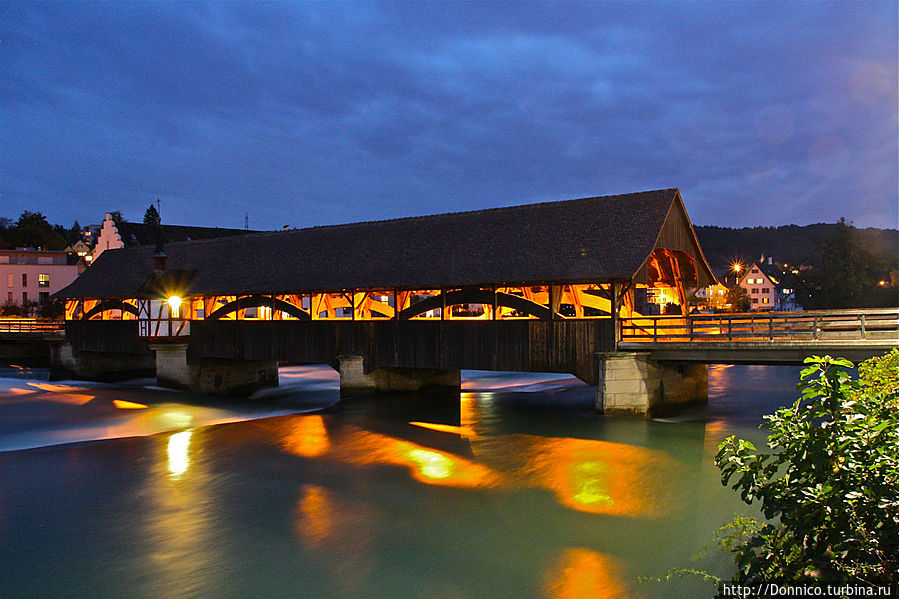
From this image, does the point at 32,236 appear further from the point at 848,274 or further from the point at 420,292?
the point at 848,274

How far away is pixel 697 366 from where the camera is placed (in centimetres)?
2066

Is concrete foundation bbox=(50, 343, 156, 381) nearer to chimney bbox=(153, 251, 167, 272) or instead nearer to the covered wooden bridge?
the covered wooden bridge

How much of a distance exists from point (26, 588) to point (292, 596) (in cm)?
365

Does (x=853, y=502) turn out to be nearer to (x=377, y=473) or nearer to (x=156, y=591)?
(x=156, y=591)

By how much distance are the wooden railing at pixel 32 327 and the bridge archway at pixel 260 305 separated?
14.7 meters

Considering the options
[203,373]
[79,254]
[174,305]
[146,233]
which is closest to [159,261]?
[174,305]

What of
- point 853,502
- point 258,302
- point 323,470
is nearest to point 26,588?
point 323,470

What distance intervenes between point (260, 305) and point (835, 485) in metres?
22.9

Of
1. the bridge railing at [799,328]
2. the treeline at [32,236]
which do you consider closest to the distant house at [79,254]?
the treeline at [32,236]

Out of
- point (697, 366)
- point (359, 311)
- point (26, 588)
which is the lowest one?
point (26, 588)

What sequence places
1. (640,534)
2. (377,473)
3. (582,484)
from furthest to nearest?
(377,473) < (582,484) < (640,534)

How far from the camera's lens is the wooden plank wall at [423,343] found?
1814 centimetres

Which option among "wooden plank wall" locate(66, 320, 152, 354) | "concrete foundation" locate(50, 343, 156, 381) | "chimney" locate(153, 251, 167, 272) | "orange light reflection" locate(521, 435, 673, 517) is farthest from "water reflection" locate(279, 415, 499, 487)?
"concrete foundation" locate(50, 343, 156, 381)

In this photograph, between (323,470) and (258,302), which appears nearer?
(323,470)
